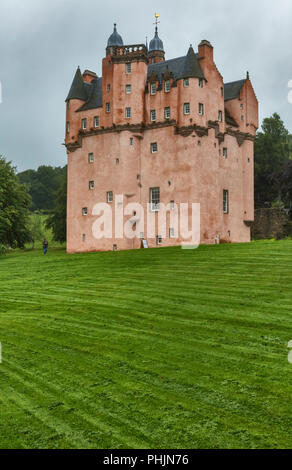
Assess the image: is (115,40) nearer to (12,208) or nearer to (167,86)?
(167,86)

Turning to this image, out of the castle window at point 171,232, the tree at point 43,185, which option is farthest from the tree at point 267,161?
the tree at point 43,185

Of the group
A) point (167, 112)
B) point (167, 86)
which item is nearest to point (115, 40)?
point (167, 86)

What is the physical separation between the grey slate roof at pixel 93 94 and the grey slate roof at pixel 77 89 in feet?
1.94

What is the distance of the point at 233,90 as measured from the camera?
51.6 metres

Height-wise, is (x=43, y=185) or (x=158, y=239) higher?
(x=43, y=185)

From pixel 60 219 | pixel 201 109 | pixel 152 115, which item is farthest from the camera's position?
pixel 60 219

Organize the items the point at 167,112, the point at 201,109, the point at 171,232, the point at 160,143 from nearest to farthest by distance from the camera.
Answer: the point at 171,232, the point at 201,109, the point at 167,112, the point at 160,143

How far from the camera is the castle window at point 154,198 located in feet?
150

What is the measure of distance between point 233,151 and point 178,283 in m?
31.6

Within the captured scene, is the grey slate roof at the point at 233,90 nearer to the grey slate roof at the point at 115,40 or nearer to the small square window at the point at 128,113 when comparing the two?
the small square window at the point at 128,113

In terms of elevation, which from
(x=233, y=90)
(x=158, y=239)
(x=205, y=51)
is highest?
(x=205, y=51)

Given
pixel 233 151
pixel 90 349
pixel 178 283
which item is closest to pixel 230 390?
pixel 90 349

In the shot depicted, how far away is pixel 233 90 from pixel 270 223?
57.0ft

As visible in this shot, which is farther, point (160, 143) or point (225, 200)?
point (225, 200)
